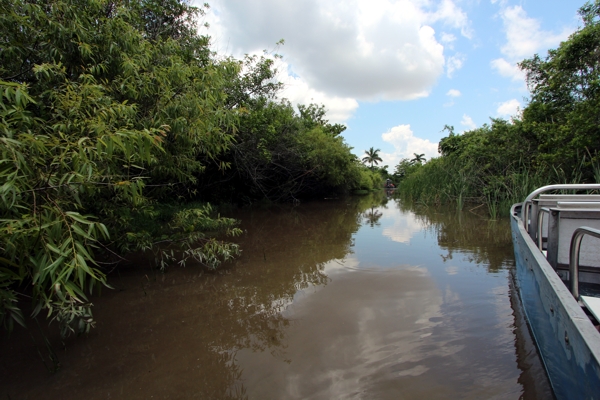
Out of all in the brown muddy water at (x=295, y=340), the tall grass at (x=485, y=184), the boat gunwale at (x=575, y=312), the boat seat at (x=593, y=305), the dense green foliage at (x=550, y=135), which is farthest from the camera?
the tall grass at (x=485, y=184)

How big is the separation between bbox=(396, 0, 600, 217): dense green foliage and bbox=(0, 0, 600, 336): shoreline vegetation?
0.04 m

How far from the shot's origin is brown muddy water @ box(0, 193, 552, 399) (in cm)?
222

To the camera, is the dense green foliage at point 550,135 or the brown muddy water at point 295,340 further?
the dense green foliage at point 550,135

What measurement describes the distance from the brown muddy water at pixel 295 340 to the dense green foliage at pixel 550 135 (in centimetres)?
620

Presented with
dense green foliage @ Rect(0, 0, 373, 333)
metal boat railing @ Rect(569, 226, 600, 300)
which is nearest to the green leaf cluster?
dense green foliage @ Rect(0, 0, 373, 333)

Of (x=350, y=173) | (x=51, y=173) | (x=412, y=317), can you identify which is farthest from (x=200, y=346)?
(x=350, y=173)

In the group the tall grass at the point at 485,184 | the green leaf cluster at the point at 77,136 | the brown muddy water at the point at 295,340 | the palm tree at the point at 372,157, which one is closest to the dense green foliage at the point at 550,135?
the tall grass at the point at 485,184

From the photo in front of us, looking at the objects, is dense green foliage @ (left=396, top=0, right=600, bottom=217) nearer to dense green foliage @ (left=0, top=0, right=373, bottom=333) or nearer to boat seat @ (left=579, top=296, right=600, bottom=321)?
boat seat @ (left=579, top=296, right=600, bottom=321)

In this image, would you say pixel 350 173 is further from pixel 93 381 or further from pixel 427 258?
pixel 93 381

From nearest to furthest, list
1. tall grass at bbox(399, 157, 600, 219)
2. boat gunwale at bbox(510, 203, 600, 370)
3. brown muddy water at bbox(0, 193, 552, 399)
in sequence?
boat gunwale at bbox(510, 203, 600, 370)
brown muddy water at bbox(0, 193, 552, 399)
tall grass at bbox(399, 157, 600, 219)

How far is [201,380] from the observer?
7.61 ft

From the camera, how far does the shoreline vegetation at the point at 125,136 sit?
6.34 ft

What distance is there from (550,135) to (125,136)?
11.8 metres

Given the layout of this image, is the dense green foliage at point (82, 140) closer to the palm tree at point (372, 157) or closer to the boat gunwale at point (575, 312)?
the boat gunwale at point (575, 312)
